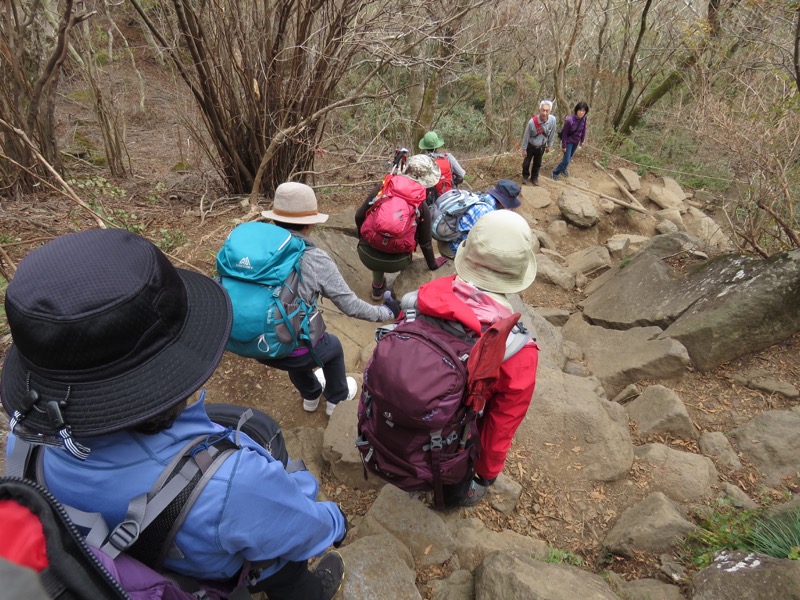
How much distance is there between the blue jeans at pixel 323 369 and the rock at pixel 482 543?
1.25 meters

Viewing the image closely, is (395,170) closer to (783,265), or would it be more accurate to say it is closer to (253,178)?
(253,178)

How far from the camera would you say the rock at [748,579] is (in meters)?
1.84

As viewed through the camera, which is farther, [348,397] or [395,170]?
[395,170]

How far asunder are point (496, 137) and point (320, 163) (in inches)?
313

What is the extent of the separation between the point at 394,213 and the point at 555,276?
11.8 ft

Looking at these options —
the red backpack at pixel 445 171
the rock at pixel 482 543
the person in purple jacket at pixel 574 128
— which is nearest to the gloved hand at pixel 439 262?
the red backpack at pixel 445 171

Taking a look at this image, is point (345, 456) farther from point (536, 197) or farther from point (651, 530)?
point (536, 197)

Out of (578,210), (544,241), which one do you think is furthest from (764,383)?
(578,210)

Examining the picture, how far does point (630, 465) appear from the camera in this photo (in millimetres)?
3258

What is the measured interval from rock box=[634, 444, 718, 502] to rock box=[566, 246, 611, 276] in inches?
158

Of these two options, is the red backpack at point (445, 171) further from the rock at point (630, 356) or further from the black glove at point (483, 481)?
the black glove at point (483, 481)

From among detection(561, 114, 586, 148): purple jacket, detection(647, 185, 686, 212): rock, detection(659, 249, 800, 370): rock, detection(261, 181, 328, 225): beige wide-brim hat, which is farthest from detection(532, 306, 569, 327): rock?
detection(647, 185, 686, 212): rock

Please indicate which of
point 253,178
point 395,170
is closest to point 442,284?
point 395,170

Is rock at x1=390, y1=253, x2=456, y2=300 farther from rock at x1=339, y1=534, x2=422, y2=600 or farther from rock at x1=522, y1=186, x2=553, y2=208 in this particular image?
rock at x1=522, y1=186, x2=553, y2=208
